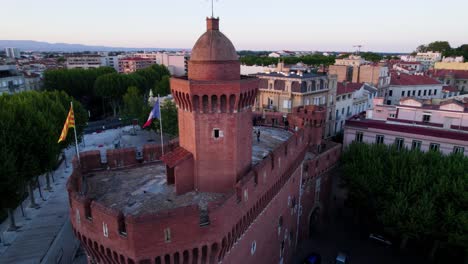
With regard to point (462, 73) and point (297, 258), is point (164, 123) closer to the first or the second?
point (297, 258)

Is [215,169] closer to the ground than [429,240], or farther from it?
farther from it

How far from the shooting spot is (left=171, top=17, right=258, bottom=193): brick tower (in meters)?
19.1

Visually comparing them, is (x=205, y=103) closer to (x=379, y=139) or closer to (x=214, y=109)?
(x=214, y=109)

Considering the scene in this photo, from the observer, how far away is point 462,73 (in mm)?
101562

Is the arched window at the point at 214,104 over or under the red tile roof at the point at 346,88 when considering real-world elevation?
over

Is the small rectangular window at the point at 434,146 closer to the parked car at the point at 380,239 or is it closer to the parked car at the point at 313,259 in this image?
the parked car at the point at 380,239

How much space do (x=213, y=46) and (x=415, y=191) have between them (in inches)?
1001

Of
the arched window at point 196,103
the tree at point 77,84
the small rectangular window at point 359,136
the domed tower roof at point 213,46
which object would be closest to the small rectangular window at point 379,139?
the small rectangular window at point 359,136

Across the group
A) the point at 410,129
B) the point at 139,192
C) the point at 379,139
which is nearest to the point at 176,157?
the point at 139,192

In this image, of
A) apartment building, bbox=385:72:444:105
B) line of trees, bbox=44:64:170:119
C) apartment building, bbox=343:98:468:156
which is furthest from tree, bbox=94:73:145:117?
apartment building, bbox=385:72:444:105

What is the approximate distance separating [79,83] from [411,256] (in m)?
98.1

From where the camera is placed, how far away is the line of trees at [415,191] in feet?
94.4

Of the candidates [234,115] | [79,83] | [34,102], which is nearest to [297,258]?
[234,115]

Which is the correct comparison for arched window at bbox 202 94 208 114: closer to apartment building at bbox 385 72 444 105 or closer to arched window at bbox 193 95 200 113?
arched window at bbox 193 95 200 113
